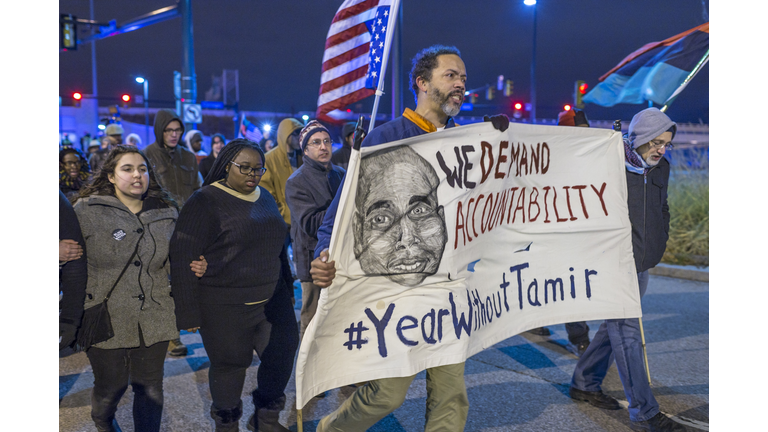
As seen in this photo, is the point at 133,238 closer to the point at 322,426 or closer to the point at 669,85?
the point at 322,426

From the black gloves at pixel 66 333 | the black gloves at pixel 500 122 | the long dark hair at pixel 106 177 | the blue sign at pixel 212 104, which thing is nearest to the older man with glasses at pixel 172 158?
the long dark hair at pixel 106 177

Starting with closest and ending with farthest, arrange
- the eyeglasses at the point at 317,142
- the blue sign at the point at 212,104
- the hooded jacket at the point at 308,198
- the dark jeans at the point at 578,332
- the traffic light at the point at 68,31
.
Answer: the hooded jacket at the point at 308,198, the eyeglasses at the point at 317,142, the dark jeans at the point at 578,332, the traffic light at the point at 68,31, the blue sign at the point at 212,104

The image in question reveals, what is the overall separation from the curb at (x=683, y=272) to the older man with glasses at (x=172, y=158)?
22.9 feet

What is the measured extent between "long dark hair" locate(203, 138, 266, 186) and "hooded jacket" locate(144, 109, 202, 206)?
117 inches

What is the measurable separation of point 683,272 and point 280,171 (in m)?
6.33

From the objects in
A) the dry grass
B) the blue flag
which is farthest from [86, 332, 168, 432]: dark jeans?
the dry grass

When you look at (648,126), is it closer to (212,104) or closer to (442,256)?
(442,256)

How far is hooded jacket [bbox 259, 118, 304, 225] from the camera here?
643cm

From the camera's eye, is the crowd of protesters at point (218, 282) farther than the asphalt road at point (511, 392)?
No

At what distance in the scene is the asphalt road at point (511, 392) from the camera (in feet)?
13.2

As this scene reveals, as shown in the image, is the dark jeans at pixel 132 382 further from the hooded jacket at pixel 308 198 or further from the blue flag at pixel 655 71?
the blue flag at pixel 655 71

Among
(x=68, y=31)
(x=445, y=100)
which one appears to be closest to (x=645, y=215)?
(x=445, y=100)

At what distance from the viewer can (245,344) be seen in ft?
11.7

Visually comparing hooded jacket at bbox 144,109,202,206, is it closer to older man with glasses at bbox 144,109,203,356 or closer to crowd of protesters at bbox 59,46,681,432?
older man with glasses at bbox 144,109,203,356
